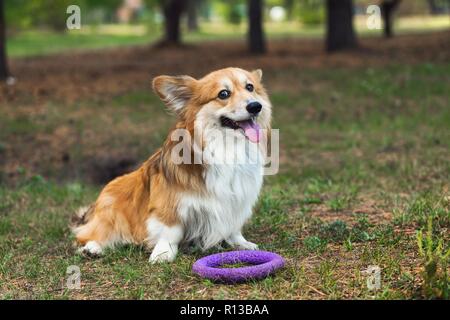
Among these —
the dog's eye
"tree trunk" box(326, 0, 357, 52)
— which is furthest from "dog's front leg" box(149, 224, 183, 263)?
"tree trunk" box(326, 0, 357, 52)

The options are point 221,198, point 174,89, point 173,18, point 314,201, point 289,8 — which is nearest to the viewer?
point 221,198


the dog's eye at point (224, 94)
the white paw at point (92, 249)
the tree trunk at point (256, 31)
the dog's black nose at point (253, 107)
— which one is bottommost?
the white paw at point (92, 249)

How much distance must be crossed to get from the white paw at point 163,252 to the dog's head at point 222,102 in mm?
916

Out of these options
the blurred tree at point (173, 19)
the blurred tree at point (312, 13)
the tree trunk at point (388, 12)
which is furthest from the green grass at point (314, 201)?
the blurred tree at point (312, 13)

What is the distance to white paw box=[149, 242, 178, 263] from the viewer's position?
4.89 meters

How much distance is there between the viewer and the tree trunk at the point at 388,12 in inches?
927

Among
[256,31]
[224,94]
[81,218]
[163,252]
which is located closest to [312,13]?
[256,31]

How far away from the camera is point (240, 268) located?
14.1 ft

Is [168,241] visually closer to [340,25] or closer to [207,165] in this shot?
[207,165]

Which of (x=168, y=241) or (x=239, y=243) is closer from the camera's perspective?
(x=168, y=241)

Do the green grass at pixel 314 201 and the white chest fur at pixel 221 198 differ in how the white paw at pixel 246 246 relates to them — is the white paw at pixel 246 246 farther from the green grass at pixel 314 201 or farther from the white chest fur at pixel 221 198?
the white chest fur at pixel 221 198

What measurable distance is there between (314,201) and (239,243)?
170cm

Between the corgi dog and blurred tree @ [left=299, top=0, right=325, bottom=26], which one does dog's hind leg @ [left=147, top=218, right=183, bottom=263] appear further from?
blurred tree @ [left=299, top=0, right=325, bottom=26]

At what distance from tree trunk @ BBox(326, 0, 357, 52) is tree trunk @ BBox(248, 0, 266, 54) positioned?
2297 millimetres
